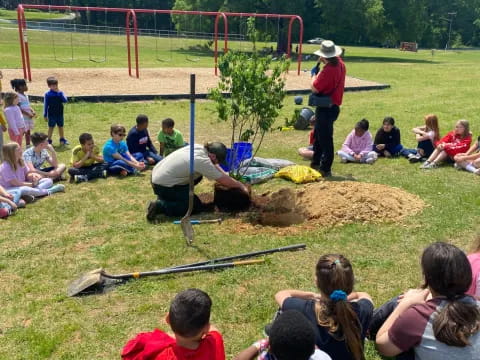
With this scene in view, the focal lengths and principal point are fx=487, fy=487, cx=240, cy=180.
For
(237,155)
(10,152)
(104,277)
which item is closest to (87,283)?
(104,277)

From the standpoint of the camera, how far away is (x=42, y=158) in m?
8.19

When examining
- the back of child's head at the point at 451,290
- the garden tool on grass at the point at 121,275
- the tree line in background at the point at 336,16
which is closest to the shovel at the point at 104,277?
the garden tool on grass at the point at 121,275

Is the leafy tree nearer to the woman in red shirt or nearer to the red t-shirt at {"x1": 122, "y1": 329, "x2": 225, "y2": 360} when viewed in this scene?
the woman in red shirt

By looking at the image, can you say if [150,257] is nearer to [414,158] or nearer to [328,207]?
[328,207]

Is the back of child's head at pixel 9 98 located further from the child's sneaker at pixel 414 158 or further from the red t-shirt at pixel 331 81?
the child's sneaker at pixel 414 158

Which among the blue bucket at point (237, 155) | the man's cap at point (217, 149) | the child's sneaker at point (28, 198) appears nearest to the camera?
the man's cap at point (217, 149)

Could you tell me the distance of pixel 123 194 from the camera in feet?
25.0

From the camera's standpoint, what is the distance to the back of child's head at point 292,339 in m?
2.35

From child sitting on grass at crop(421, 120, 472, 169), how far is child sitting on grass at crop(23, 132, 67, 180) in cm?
642

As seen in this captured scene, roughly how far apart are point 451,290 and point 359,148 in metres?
6.86

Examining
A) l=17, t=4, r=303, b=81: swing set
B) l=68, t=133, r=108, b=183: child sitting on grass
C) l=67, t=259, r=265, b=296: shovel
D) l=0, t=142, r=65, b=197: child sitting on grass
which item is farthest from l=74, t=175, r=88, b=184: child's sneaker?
l=17, t=4, r=303, b=81: swing set

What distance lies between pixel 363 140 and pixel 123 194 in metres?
4.73

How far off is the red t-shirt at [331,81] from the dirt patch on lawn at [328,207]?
5.34ft

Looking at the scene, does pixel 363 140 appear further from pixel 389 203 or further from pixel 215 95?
pixel 215 95
